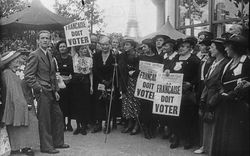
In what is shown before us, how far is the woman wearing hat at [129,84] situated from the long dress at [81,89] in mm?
717

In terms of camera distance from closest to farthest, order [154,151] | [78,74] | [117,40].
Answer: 1. [154,151]
2. [78,74]
3. [117,40]

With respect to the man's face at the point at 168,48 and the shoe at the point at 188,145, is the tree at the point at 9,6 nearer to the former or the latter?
the man's face at the point at 168,48

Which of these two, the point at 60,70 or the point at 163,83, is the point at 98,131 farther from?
the point at 163,83

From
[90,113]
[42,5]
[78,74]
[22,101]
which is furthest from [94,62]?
[42,5]

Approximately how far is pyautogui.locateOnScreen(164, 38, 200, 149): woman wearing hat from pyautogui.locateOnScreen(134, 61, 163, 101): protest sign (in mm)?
372

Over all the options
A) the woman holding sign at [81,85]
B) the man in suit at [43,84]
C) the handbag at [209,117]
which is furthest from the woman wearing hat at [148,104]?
the man in suit at [43,84]

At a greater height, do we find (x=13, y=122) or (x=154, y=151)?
(x=13, y=122)

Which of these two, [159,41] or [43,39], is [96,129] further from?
[43,39]

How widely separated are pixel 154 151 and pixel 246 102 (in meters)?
2.19

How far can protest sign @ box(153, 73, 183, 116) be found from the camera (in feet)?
22.7

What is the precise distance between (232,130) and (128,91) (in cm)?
340

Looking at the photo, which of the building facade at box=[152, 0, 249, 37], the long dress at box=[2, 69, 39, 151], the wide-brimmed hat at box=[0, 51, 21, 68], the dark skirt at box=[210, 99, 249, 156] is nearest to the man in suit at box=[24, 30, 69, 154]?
the long dress at box=[2, 69, 39, 151]

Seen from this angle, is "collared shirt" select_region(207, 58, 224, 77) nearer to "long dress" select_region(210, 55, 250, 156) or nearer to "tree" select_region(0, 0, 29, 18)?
"long dress" select_region(210, 55, 250, 156)

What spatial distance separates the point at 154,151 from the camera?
6727mm
